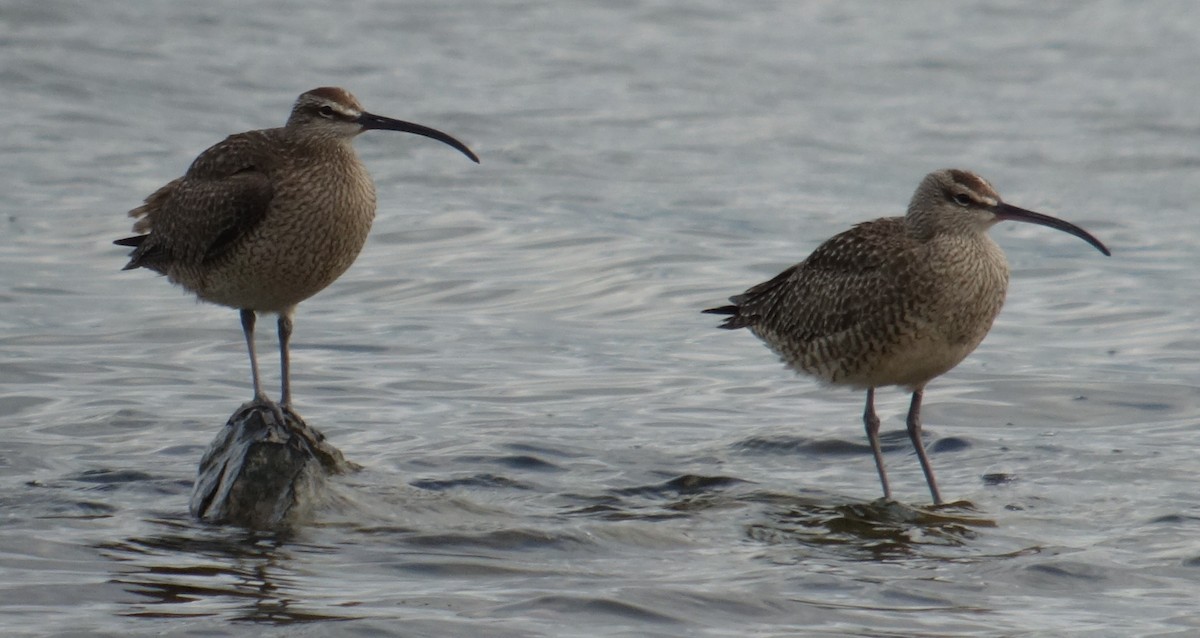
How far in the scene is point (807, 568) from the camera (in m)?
7.91

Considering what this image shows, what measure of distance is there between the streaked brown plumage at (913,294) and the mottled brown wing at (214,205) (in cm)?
274

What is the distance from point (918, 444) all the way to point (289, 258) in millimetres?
3141

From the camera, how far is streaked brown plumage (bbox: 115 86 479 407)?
934 centimetres

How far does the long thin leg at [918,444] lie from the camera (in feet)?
30.1

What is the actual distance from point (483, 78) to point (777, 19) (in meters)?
5.36

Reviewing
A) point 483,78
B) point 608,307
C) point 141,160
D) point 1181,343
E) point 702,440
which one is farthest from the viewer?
point 483,78

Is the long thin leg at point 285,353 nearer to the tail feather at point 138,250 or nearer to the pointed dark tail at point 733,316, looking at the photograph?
the tail feather at point 138,250

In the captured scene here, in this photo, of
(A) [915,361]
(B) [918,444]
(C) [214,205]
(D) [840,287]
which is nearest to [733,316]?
(D) [840,287]

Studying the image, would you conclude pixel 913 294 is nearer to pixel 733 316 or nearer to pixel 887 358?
pixel 887 358

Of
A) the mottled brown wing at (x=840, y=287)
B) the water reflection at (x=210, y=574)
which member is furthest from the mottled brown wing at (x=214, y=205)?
the mottled brown wing at (x=840, y=287)

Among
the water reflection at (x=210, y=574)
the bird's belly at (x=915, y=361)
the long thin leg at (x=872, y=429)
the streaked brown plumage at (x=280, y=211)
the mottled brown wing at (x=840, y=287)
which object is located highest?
the streaked brown plumage at (x=280, y=211)

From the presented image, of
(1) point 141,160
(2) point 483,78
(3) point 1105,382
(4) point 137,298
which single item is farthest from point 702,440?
(2) point 483,78

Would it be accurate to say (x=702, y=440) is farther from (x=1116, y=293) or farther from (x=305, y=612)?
(x=1116, y=293)

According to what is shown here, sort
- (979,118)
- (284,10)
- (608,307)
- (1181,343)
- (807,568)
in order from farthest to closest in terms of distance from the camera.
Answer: (284,10)
(979,118)
(608,307)
(1181,343)
(807,568)
